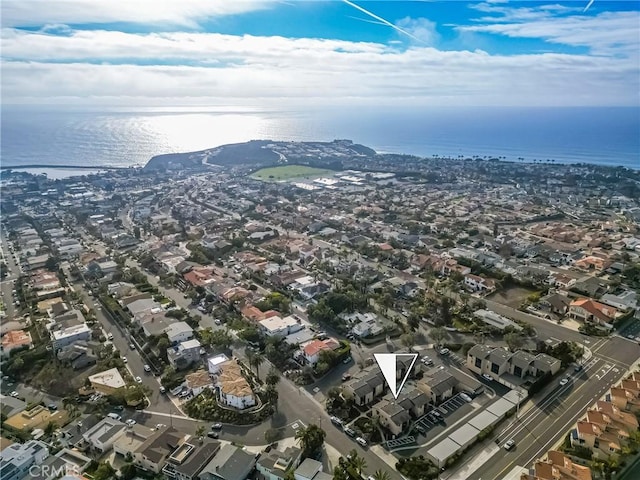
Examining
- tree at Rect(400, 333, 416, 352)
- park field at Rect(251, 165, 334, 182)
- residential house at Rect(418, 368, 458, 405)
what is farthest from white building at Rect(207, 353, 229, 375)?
park field at Rect(251, 165, 334, 182)

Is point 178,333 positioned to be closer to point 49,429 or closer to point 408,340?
point 49,429

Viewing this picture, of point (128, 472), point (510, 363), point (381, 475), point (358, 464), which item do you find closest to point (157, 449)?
point (128, 472)

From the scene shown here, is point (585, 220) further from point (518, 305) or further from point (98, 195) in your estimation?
point (98, 195)

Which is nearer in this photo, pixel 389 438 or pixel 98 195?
pixel 389 438

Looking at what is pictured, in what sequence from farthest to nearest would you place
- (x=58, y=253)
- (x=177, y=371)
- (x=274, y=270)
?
(x=58, y=253)
(x=274, y=270)
(x=177, y=371)

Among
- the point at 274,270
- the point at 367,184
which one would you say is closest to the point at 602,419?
the point at 274,270

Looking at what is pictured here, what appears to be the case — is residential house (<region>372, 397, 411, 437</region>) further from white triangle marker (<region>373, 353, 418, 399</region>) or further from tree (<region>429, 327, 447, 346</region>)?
tree (<region>429, 327, 447, 346</region>)
